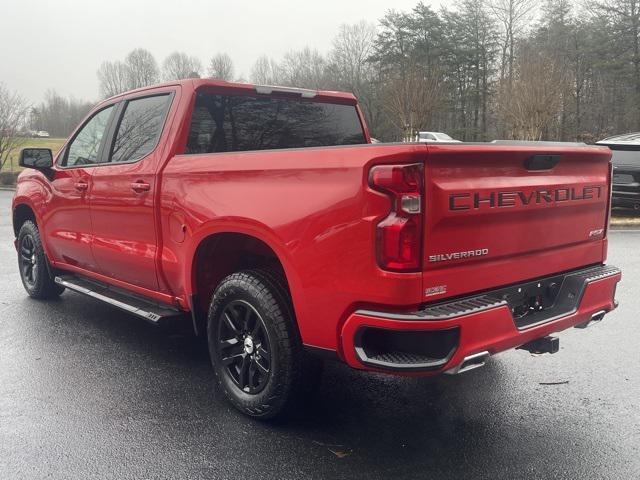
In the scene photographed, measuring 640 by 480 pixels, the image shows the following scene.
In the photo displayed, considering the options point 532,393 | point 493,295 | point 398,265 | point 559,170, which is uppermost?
point 559,170

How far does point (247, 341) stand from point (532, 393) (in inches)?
73.7

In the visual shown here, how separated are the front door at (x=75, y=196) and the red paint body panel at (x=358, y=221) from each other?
0.96 metres

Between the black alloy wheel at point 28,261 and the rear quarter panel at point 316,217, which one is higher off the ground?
the rear quarter panel at point 316,217

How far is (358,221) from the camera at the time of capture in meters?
2.65

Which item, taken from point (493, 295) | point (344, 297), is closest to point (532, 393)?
Answer: point (493, 295)

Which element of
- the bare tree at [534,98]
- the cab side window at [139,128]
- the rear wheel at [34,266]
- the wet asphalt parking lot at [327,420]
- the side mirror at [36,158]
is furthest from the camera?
the bare tree at [534,98]

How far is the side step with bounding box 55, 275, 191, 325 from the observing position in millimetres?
4016

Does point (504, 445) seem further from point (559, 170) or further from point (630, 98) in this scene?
point (630, 98)

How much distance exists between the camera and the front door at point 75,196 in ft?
16.0

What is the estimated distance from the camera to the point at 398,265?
8.54 ft

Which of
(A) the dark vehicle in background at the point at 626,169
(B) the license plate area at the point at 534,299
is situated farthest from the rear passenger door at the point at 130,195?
(A) the dark vehicle in background at the point at 626,169

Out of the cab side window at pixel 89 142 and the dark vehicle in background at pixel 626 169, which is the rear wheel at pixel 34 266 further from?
the dark vehicle in background at pixel 626 169

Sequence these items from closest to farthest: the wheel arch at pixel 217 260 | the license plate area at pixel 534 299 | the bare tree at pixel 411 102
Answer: the license plate area at pixel 534 299 < the wheel arch at pixel 217 260 < the bare tree at pixel 411 102

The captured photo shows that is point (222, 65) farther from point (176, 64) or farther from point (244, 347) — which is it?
point (244, 347)
